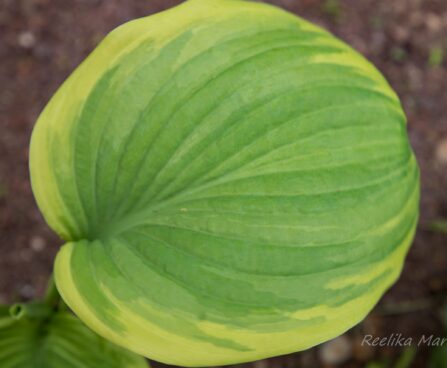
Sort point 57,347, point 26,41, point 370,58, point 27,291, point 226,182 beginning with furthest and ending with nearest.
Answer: point 370,58 → point 26,41 → point 27,291 → point 57,347 → point 226,182

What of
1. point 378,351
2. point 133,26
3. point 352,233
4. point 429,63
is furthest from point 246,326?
point 429,63

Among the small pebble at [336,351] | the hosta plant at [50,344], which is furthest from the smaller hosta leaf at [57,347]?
the small pebble at [336,351]

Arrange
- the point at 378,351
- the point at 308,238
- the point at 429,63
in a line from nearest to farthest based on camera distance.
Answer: the point at 308,238, the point at 378,351, the point at 429,63

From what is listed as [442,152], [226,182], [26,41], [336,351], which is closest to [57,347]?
[226,182]

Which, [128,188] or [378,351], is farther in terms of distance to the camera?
[378,351]

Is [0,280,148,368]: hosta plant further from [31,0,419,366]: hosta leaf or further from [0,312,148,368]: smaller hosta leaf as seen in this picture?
[31,0,419,366]: hosta leaf

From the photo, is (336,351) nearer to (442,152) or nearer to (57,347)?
(442,152)

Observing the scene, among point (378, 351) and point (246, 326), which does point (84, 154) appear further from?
point (378, 351)

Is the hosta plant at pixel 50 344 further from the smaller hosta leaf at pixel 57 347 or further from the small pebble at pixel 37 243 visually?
the small pebble at pixel 37 243
